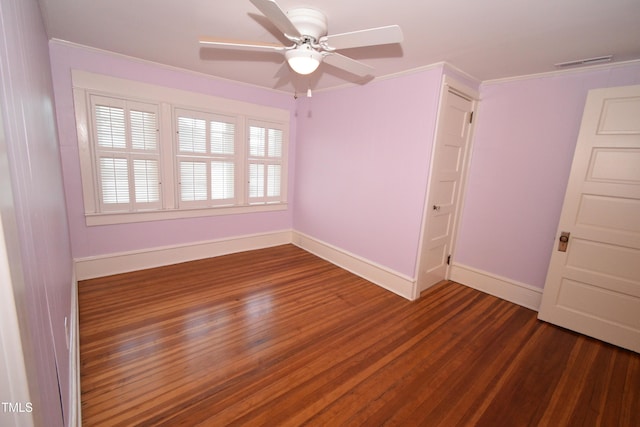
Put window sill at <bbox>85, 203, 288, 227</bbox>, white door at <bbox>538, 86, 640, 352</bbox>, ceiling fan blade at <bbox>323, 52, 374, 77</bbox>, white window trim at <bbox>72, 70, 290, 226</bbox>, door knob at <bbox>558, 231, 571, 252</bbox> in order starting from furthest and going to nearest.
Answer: window sill at <bbox>85, 203, 288, 227</bbox>
white window trim at <bbox>72, 70, 290, 226</bbox>
door knob at <bbox>558, 231, 571, 252</bbox>
white door at <bbox>538, 86, 640, 352</bbox>
ceiling fan blade at <bbox>323, 52, 374, 77</bbox>

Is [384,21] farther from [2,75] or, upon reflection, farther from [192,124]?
[192,124]

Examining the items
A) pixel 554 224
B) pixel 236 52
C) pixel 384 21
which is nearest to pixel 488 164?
pixel 554 224

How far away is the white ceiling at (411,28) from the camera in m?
1.71

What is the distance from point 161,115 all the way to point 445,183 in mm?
3513

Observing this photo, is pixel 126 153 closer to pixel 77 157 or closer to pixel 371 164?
pixel 77 157

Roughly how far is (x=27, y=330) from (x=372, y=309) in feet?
8.67

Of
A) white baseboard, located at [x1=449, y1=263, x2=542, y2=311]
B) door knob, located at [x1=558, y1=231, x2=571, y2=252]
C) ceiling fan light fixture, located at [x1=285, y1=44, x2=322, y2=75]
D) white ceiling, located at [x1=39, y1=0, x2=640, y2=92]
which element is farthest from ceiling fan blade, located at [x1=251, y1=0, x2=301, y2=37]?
white baseboard, located at [x1=449, y1=263, x2=542, y2=311]

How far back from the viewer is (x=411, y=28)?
1991 mm

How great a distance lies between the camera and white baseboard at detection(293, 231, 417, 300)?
3101 millimetres

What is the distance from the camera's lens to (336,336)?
237cm

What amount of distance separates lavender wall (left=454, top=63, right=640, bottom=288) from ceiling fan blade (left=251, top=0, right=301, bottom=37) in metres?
2.60

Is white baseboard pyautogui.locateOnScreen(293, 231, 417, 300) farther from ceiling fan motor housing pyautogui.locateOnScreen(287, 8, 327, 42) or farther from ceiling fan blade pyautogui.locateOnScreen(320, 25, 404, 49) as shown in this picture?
ceiling fan motor housing pyautogui.locateOnScreen(287, 8, 327, 42)

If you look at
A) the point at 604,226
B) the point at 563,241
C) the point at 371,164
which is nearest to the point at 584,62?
the point at 604,226

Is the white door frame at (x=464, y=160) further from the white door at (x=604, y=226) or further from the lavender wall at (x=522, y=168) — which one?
the white door at (x=604, y=226)
